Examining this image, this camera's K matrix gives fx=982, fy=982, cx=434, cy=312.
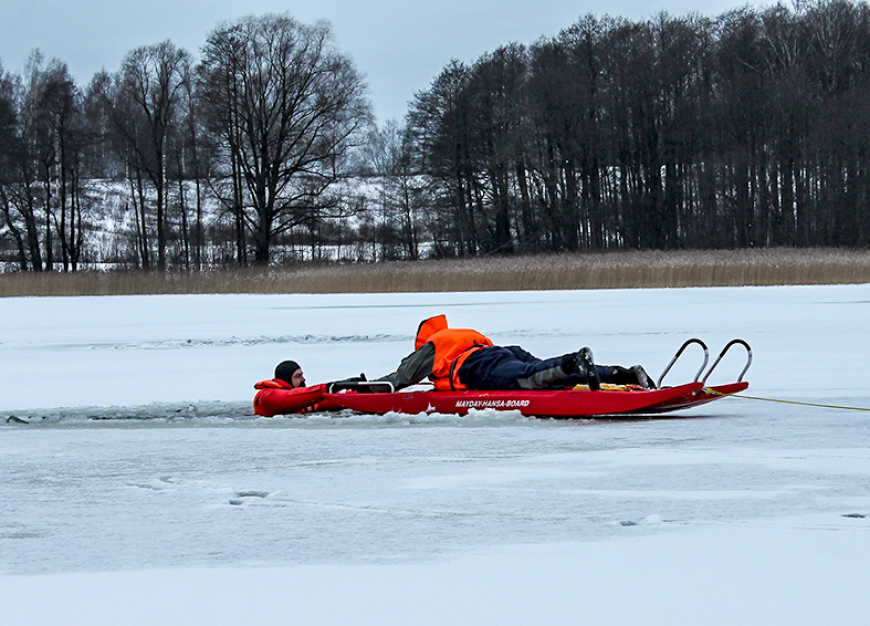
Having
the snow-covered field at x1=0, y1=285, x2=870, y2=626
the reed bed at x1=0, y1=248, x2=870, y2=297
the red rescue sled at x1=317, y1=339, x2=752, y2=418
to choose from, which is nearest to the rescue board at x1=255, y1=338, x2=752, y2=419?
the red rescue sled at x1=317, y1=339, x2=752, y2=418

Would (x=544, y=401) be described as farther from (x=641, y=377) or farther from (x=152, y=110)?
(x=152, y=110)

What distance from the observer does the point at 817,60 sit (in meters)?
40.9

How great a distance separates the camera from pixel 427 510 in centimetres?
394

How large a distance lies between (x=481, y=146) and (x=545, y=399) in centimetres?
3748

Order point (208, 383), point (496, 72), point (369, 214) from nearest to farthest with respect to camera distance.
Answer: point (208, 383) → point (369, 214) → point (496, 72)

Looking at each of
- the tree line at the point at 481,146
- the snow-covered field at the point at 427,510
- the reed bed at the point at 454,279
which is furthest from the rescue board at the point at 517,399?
the tree line at the point at 481,146

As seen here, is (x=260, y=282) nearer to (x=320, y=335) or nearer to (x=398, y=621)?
(x=320, y=335)

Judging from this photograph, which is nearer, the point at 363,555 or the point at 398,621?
the point at 398,621

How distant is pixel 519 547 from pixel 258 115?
113ft

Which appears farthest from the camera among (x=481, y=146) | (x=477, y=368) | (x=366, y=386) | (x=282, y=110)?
(x=481, y=146)

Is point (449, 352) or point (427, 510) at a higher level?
point (449, 352)

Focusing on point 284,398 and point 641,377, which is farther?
point 284,398

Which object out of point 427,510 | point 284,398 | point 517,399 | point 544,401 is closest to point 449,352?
point 517,399

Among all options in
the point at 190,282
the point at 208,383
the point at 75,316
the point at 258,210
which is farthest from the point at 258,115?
Answer: the point at 208,383
